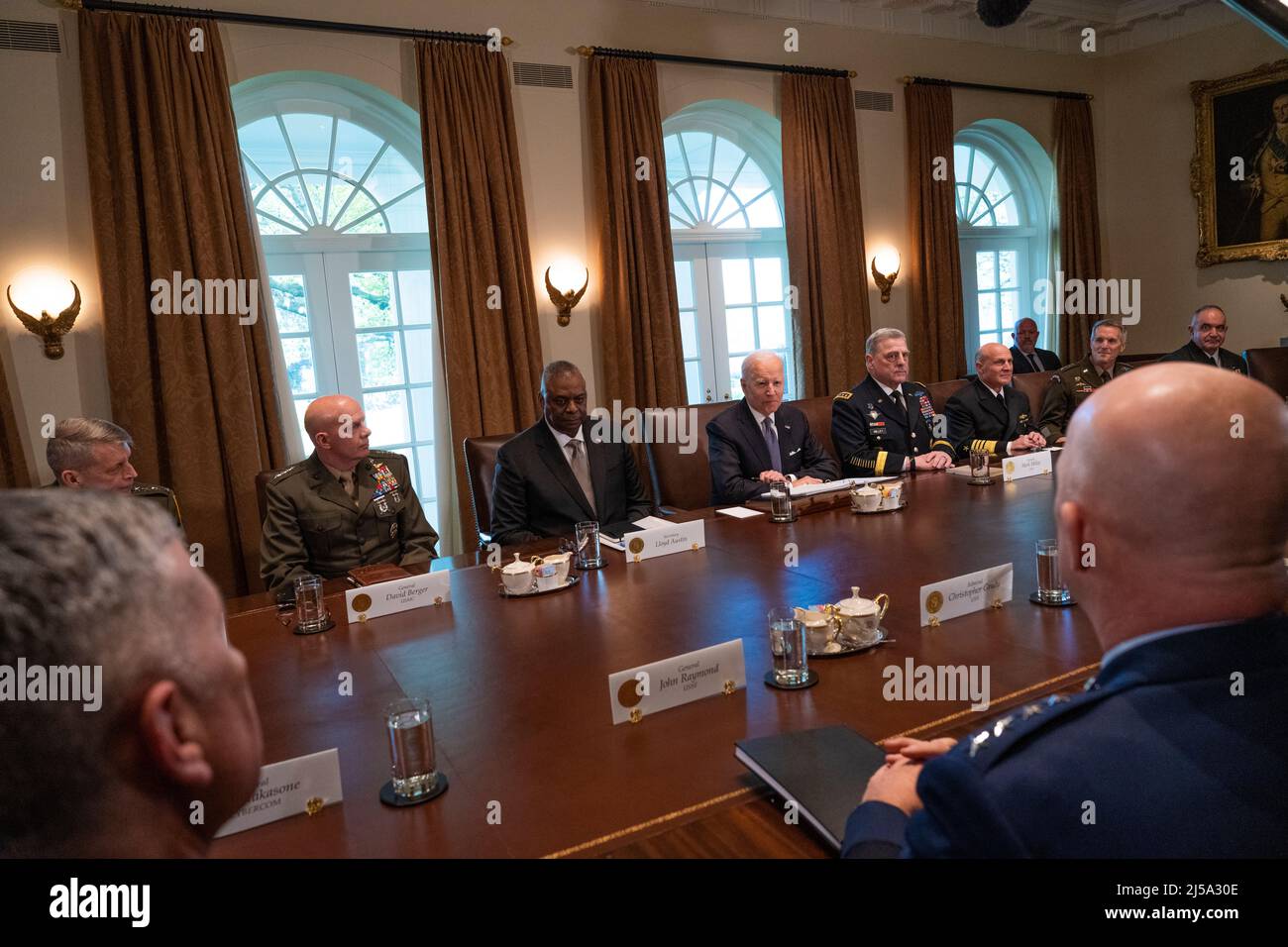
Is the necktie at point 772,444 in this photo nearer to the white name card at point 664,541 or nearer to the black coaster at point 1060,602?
the white name card at point 664,541

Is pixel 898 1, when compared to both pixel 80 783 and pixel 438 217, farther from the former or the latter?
pixel 80 783

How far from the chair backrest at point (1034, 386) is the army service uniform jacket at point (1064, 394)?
0.09 ft

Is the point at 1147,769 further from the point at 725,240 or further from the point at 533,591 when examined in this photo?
the point at 725,240

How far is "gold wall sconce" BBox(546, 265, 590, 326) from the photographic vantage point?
5.21m

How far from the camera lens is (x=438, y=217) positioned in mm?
4840

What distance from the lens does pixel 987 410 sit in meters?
4.62

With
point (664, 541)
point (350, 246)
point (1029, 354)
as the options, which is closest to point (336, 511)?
point (664, 541)

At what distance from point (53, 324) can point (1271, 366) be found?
6.49 m

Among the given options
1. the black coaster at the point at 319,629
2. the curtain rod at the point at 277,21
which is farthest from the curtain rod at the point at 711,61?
the black coaster at the point at 319,629

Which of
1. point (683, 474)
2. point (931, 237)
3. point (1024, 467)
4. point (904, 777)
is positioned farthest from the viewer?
point (931, 237)

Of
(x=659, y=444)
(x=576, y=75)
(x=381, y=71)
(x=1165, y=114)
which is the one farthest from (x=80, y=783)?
(x=1165, y=114)

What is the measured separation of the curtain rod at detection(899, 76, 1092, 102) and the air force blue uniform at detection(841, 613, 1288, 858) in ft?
21.8

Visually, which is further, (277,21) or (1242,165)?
(1242,165)
